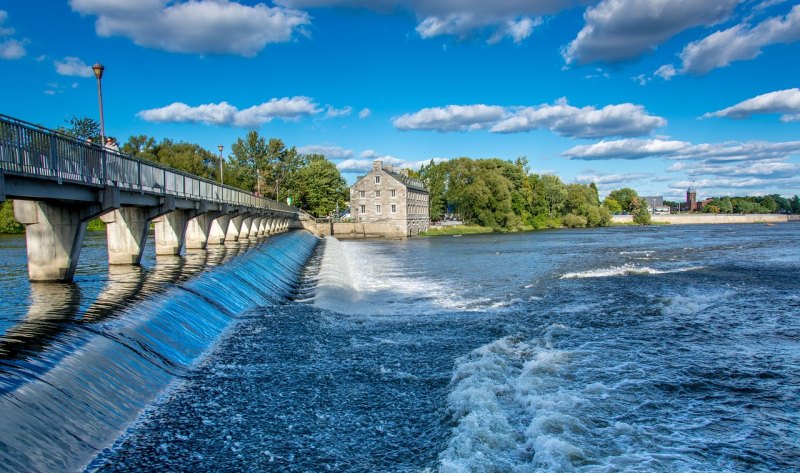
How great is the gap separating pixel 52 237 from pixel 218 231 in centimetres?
2044

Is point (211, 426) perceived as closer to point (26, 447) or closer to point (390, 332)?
point (26, 447)

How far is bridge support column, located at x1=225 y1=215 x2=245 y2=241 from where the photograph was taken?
40.6 m

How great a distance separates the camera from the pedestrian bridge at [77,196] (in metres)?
12.2

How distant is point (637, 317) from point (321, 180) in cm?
9164

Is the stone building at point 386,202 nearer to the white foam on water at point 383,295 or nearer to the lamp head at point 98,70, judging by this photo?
the white foam on water at point 383,295

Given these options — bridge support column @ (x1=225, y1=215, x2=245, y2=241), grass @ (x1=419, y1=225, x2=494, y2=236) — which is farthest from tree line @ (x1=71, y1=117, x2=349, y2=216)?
bridge support column @ (x1=225, y1=215, x2=245, y2=241)

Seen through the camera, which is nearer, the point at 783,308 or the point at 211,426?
the point at 211,426

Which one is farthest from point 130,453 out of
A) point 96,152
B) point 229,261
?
point 229,261

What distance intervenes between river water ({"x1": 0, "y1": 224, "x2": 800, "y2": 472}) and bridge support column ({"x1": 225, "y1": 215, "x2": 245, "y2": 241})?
2104cm

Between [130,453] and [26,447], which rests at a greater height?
[26,447]

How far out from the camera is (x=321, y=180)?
105312mm

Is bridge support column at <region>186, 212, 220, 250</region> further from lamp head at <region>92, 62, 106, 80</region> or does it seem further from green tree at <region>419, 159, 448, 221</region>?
green tree at <region>419, 159, 448, 221</region>

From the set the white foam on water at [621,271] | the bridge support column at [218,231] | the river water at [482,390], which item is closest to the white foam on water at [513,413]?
the river water at [482,390]

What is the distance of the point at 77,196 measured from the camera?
14.9 m
